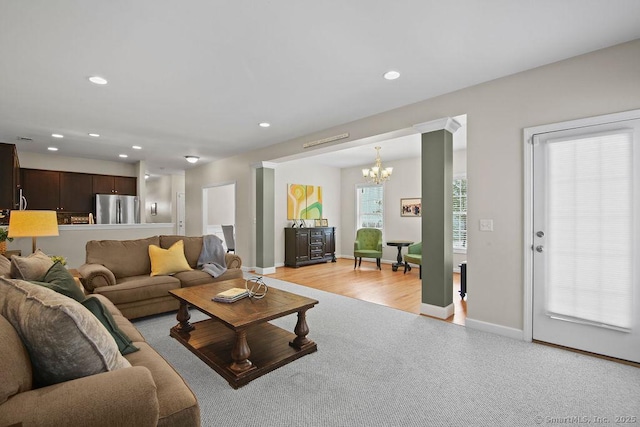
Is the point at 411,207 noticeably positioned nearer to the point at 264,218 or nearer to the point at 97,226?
the point at 264,218

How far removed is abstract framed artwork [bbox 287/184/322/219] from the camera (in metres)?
7.54

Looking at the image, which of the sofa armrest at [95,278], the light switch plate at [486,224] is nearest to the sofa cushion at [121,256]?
the sofa armrest at [95,278]

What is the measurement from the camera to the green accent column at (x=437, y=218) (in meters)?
3.55

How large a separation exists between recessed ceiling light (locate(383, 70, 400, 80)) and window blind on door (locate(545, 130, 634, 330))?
1525mm

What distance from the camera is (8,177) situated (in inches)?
205

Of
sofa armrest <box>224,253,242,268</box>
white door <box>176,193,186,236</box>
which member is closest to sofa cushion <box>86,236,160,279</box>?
sofa armrest <box>224,253,242,268</box>

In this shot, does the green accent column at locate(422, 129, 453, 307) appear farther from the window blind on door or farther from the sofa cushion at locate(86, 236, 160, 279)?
the sofa cushion at locate(86, 236, 160, 279)

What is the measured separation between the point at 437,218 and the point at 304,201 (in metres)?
4.54

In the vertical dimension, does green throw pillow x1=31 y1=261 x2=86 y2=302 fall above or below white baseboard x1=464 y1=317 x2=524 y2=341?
above

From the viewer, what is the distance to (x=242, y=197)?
672 centimetres

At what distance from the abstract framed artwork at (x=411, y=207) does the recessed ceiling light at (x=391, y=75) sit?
4341 millimetres

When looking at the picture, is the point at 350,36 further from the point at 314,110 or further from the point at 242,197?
the point at 242,197

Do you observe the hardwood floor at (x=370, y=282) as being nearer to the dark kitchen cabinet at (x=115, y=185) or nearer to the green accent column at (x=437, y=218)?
the green accent column at (x=437, y=218)

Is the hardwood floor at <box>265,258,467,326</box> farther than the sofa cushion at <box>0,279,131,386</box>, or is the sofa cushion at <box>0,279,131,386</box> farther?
the hardwood floor at <box>265,258,467,326</box>
